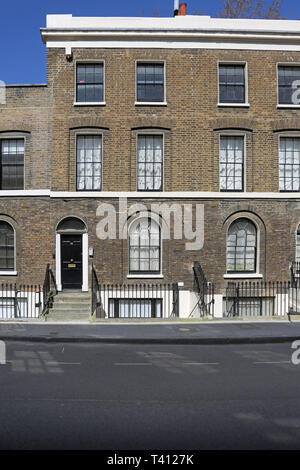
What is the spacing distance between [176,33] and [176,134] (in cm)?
423

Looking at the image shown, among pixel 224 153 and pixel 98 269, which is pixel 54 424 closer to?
pixel 98 269

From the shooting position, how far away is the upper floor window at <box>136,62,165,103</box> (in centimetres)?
1742

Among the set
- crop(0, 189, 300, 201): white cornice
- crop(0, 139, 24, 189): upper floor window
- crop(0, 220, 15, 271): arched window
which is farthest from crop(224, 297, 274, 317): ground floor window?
crop(0, 139, 24, 189): upper floor window

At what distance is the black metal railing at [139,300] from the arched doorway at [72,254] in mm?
1050

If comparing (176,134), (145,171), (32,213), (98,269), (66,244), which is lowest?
(98,269)

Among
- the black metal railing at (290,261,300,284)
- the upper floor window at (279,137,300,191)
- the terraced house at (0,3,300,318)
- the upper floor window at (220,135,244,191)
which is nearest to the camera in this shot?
the terraced house at (0,3,300,318)

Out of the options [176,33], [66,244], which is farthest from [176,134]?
[66,244]

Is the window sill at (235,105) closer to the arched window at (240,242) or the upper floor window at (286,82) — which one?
the upper floor window at (286,82)

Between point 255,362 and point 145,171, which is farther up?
point 145,171

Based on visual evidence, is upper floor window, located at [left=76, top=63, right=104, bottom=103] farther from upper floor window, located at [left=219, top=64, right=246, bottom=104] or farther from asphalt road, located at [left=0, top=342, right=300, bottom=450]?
asphalt road, located at [left=0, top=342, right=300, bottom=450]

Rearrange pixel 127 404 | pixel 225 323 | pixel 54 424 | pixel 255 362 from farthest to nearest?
pixel 225 323
pixel 255 362
pixel 127 404
pixel 54 424

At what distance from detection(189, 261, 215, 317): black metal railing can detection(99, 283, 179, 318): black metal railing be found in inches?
34.9

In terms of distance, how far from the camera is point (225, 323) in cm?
1407

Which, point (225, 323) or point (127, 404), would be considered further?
point (225, 323)
